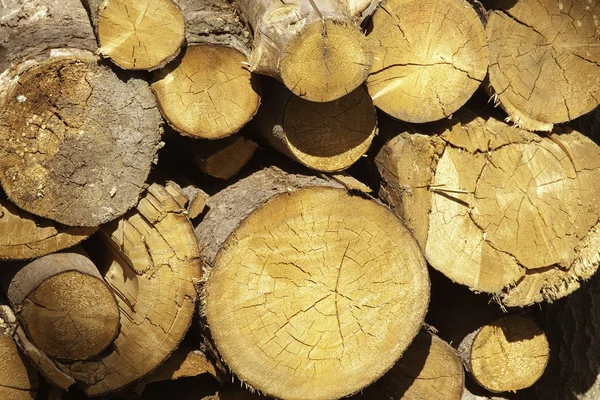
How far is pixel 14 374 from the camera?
2824mm

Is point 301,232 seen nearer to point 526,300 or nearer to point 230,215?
point 230,215

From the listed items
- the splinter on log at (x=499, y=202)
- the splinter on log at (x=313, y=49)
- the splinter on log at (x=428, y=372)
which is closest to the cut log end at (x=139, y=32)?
the splinter on log at (x=313, y=49)

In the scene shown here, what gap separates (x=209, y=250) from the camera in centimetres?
272

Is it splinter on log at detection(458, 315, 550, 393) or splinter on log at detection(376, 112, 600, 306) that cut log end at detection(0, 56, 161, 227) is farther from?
splinter on log at detection(458, 315, 550, 393)

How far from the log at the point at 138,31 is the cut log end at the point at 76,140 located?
85mm

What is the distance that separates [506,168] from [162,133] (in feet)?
4.71

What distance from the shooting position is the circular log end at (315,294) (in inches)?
106

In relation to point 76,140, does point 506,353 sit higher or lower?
lower

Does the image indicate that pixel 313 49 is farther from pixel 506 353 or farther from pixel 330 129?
pixel 506 353

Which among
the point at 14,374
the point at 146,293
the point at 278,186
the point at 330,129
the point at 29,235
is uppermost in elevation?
A: the point at 330,129

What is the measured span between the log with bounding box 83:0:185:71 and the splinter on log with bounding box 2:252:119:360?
2.52 ft

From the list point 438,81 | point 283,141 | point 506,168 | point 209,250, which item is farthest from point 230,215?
point 506,168

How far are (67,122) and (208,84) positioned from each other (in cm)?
52

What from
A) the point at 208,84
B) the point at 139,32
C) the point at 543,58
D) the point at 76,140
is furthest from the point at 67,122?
the point at 543,58
